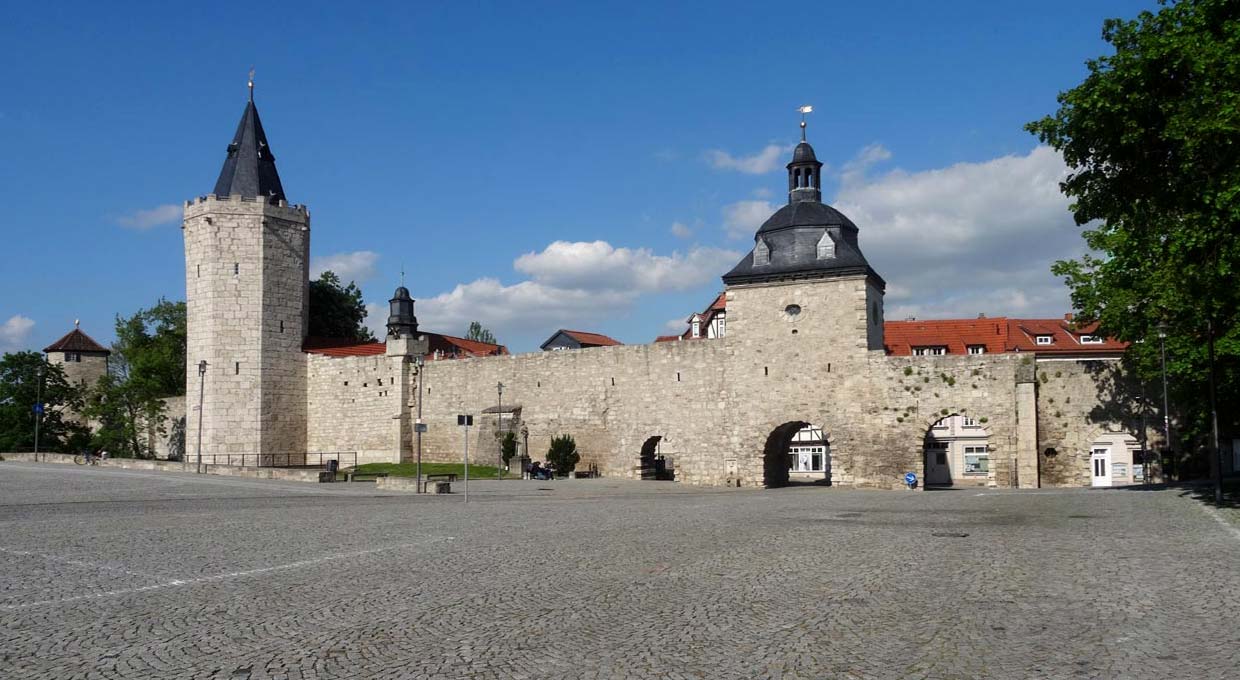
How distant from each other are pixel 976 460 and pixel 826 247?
25382mm

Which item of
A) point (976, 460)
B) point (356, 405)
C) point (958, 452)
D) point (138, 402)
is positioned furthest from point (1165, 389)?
point (138, 402)

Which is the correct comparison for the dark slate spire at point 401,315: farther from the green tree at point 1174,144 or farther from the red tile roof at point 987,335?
the green tree at point 1174,144

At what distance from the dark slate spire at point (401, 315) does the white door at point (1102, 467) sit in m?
32.2

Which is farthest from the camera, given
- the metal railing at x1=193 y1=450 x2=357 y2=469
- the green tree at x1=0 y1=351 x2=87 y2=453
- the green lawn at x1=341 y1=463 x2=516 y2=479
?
the green tree at x1=0 y1=351 x2=87 y2=453

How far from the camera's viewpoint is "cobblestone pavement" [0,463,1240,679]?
269 inches

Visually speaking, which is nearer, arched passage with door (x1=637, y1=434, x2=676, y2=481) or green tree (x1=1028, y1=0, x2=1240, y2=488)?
green tree (x1=1028, y1=0, x2=1240, y2=488)

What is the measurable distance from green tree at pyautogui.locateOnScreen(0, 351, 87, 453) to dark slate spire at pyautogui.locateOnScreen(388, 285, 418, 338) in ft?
70.9

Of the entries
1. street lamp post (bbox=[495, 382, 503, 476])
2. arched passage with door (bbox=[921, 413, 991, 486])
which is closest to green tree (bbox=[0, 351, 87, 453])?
street lamp post (bbox=[495, 382, 503, 476])

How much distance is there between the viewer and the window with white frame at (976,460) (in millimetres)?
54344

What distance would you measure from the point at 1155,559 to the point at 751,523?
6850mm

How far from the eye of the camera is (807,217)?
35.6 meters

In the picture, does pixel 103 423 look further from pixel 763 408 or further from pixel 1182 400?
pixel 1182 400

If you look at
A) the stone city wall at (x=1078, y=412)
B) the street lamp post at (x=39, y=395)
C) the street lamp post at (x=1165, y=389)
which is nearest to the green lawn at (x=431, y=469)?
the stone city wall at (x=1078, y=412)

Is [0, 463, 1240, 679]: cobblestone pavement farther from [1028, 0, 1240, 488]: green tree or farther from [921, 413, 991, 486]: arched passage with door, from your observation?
[921, 413, 991, 486]: arched passage with door
